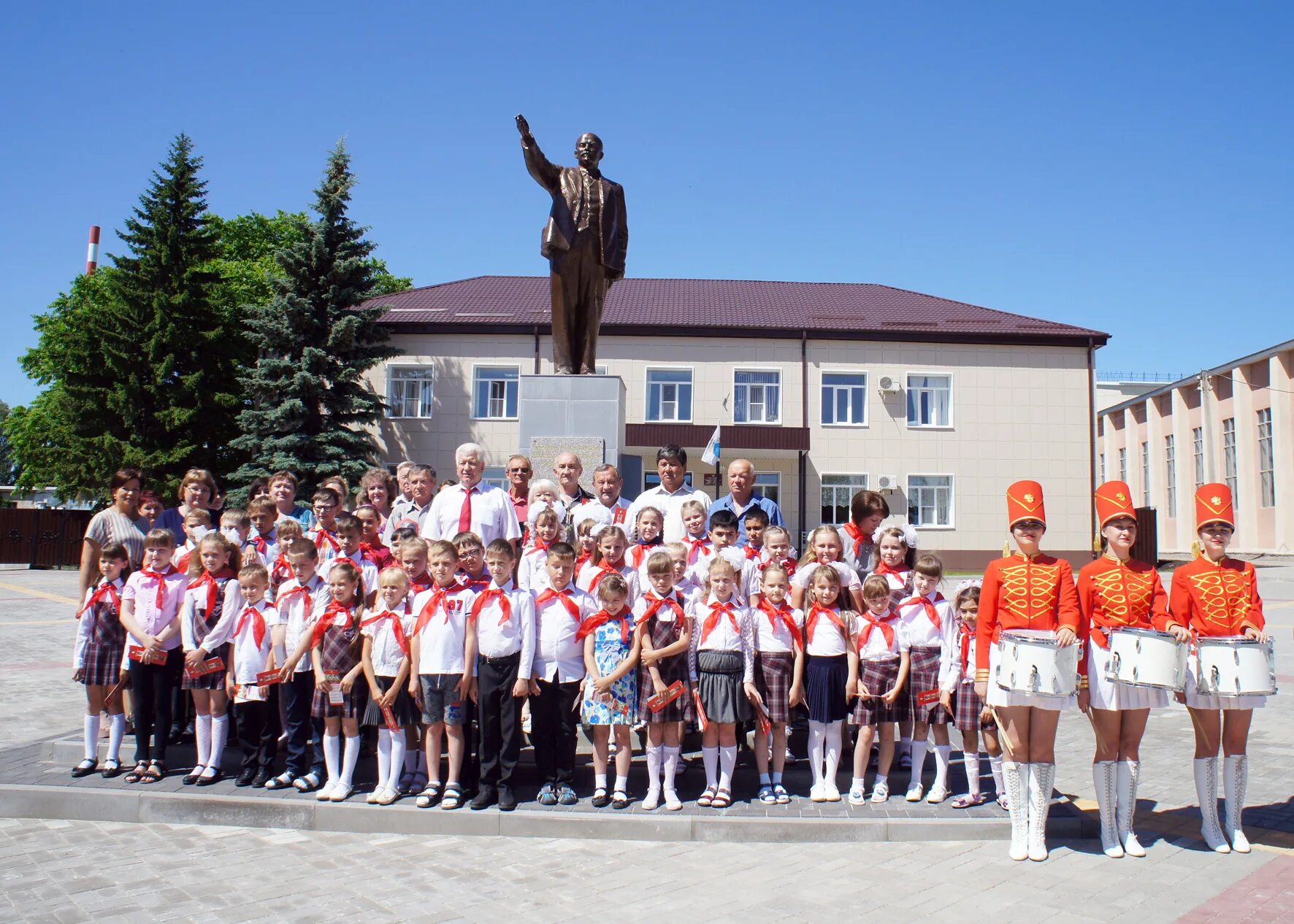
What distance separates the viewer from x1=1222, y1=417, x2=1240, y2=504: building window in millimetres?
36188

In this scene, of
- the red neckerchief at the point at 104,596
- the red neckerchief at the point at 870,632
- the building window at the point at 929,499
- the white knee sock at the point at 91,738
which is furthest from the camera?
the building window at the point at 929,499

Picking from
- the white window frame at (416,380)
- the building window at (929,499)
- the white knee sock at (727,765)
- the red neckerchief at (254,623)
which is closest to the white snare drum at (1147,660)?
the white knee sock at (727,765)

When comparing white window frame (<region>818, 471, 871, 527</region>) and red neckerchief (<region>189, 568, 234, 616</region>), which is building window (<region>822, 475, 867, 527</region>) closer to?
white window frame (<region>818, 471, 871, 527</region>)

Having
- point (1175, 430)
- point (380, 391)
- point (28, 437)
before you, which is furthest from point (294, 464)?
point (1175, 430)

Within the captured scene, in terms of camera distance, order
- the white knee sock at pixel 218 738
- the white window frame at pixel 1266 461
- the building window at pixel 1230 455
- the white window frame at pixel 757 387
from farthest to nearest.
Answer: the building window at pixel 1230 455, the white window frame at pixel 1266 461, the white window frame at pixel 757 387, the white knee sock at pixel 218 738

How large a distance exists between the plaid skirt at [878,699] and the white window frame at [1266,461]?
116 feet

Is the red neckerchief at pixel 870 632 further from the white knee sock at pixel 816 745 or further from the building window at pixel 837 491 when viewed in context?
the building window at pixel 837 491

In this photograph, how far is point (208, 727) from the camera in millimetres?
5664

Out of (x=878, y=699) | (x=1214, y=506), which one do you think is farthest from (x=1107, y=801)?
(x=1214, y=506)

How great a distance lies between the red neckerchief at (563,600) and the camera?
5.34 metres

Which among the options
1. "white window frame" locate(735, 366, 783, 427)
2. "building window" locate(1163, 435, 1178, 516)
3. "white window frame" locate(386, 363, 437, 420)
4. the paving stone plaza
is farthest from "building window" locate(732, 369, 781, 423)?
"building window" locate(1163, 435, 1178, 516)

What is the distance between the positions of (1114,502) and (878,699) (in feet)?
5.48

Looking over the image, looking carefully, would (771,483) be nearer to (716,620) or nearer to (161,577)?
(716,620)

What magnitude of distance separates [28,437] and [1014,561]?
3587cm
